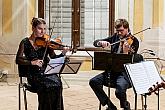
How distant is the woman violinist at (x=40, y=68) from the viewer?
409 centimetres

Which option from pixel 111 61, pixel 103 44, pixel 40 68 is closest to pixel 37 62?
pixel 40 68

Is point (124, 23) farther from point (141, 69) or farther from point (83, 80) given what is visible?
Answer: point (83, 80)

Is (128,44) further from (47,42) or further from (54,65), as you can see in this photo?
(54,65)

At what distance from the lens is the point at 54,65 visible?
3877mm

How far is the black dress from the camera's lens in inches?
161

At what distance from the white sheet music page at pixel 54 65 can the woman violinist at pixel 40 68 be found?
8.8 inches

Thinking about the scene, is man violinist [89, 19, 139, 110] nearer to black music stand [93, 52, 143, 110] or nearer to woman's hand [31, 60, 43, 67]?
black music stand [93, 52, 143, 110]

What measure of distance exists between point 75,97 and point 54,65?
7.41 feet

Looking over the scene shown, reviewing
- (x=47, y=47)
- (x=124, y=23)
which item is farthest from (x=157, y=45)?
(x=47, y=47)

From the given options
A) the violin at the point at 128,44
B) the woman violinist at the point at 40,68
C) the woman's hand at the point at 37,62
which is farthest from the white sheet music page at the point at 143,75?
the woman's hand at the point at 37,62

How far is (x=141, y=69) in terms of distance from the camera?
3762 millimetres

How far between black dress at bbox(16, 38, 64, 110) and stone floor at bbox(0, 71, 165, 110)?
44.1 inches

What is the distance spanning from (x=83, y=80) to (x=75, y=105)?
1915mm

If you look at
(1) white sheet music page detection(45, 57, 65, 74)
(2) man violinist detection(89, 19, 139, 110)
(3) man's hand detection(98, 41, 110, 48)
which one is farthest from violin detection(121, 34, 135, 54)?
(1) white sheet music page detection(45, 57, 65, 74)
